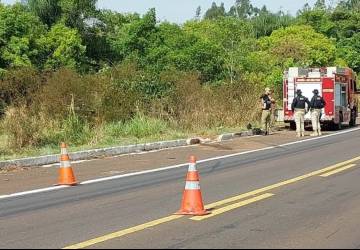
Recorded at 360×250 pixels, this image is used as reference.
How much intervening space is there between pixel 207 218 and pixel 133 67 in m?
16.8

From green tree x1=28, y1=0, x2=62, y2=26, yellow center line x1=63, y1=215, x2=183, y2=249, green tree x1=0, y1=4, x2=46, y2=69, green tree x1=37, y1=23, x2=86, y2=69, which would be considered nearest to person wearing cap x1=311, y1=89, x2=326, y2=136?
yellow center line x1=63, y1=215, x2=183, y2=249

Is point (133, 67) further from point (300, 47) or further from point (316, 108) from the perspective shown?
point (300, 47)

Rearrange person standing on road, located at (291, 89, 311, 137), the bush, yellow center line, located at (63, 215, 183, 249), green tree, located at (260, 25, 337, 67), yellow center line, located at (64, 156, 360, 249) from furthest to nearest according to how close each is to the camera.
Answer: green tree, located at (260, 25, 337, 67) → person standing on road, located at (291, 89, 311, 137) → the bush → yellow center line, located at (64, 156, 360, 249) → yellow center line, located at (63, 215, 183, 249)

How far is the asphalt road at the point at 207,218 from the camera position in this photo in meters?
7.10

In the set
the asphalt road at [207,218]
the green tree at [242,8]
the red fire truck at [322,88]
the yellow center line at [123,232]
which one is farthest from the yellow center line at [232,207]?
the green tree at [242,8]

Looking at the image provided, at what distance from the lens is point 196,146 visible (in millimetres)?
20438

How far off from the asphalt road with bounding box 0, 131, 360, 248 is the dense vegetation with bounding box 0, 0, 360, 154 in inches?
271

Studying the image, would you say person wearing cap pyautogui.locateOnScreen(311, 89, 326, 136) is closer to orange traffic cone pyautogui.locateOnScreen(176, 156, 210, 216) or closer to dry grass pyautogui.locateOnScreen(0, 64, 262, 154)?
dry grass pyautogui.locateOnScreen(0, 64, 262, 154)

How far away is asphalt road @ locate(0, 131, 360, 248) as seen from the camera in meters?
7.10

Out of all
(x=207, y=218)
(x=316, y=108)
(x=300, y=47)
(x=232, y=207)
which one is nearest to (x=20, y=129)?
(x=232, y=207)

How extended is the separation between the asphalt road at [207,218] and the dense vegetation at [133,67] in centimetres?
689

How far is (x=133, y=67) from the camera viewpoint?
24578 mm

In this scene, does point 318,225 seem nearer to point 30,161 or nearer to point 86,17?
point 30,161

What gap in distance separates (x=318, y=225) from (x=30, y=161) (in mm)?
9056
